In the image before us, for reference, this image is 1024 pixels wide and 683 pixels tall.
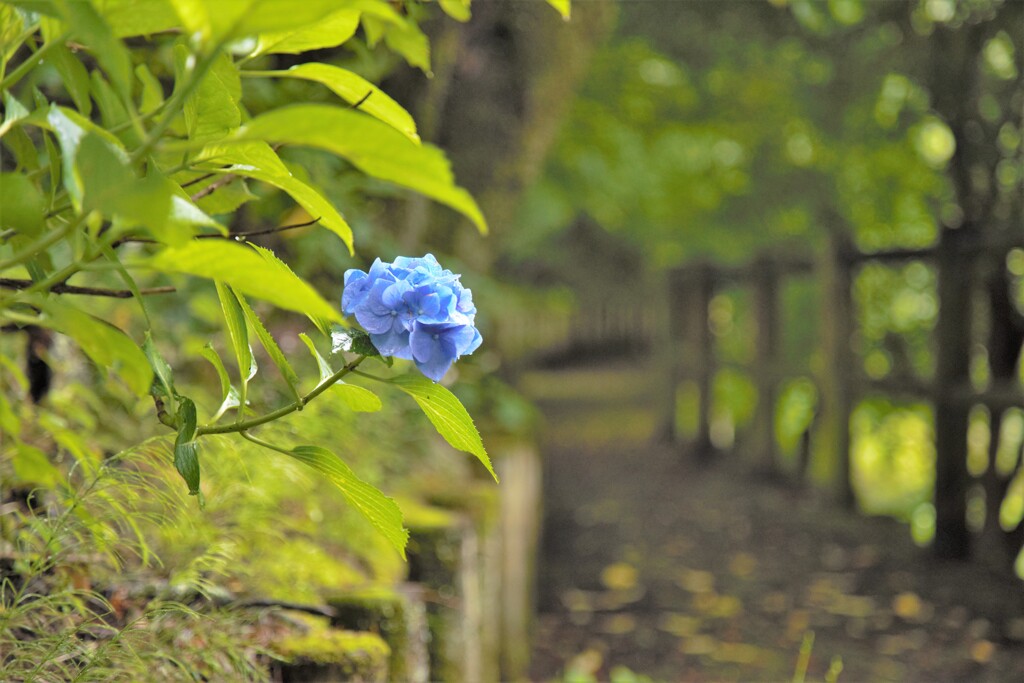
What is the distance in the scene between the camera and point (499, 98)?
4465 mm

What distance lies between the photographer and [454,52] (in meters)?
4.04

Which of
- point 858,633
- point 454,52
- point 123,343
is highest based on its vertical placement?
point 454,52

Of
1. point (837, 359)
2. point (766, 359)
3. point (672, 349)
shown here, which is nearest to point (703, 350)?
point (672, 349)

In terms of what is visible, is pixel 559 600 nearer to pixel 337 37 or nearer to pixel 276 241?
pixel 276 241

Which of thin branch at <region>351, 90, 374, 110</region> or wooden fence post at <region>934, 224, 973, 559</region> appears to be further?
wooden fence post at <region>934, 224, 973, 559</region>

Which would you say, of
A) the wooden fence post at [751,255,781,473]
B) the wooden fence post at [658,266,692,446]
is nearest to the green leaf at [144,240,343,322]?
the wooden fence post at [751,255,781,473]

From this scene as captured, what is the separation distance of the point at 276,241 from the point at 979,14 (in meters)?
4.20

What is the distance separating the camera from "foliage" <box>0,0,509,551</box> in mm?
655

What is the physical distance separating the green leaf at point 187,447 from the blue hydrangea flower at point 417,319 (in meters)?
0.18

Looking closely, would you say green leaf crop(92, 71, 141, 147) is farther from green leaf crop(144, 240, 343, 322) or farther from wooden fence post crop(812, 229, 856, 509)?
wooden fence post crop(812, 229, 856, 509)

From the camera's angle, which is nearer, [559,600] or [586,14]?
[586,14]

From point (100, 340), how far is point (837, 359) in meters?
6.18

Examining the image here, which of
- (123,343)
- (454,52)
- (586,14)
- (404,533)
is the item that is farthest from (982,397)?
(123,343)

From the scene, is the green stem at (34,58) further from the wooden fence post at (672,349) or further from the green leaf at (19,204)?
the wooden fence post at (672,349)
